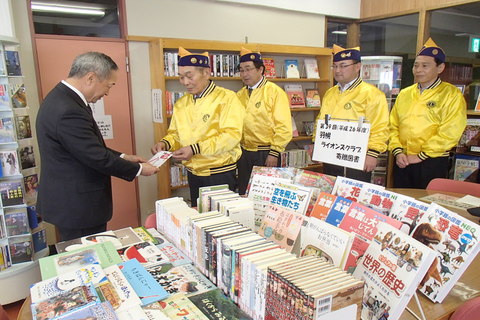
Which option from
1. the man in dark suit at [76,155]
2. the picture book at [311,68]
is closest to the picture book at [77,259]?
the man in dark suit at [76,155]

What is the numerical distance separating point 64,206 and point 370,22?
4.97m

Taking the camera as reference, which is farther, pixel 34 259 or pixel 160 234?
pixel 34 259

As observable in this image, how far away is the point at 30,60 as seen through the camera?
3.22 m

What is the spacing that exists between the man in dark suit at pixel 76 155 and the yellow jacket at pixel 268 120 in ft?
5.14

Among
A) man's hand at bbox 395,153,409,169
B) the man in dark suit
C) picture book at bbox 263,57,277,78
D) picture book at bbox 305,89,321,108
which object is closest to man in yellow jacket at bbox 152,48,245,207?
the man in dark suit

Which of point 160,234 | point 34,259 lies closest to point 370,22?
point 160,234

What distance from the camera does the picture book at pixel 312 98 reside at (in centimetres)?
491

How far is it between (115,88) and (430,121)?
3.16 m

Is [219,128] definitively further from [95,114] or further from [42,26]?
[42,26]

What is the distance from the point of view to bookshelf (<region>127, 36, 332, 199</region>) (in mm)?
3650

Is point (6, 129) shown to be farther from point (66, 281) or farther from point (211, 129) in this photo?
point (66, 281)

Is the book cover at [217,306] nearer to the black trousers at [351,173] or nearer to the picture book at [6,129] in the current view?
the black trousers at [351,173]

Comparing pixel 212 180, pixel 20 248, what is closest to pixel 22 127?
pixel 20 248

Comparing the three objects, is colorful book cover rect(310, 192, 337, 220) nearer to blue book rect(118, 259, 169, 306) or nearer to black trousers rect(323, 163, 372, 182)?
blue book rect(118, 259, 169, 306)
